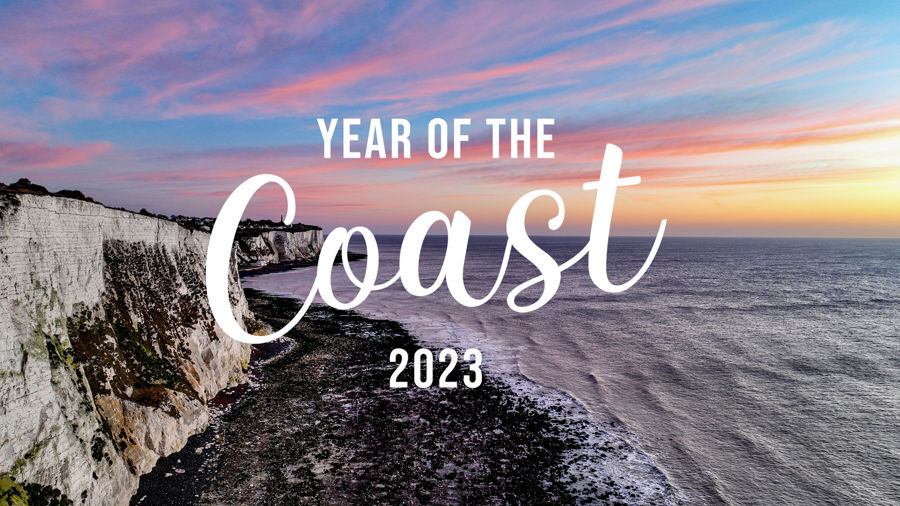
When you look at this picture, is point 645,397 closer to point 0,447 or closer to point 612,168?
point 612,168

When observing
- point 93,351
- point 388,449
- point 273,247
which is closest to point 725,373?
point 388,449

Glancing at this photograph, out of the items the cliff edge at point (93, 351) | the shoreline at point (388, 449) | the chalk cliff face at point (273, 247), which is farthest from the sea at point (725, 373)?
the chalk cliff face at point (273, 247)

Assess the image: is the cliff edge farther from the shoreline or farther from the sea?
the sea

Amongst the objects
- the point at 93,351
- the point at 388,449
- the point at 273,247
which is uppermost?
the point at 273,247

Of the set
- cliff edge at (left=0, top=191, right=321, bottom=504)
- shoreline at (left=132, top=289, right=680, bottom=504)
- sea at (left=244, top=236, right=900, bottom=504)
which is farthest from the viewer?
sea at (left=244, top=236, right=900, bottom=504)

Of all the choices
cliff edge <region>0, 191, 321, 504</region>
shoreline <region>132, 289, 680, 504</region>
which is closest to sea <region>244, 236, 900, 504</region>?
shoreline <region>132, 289, 680, 504</region>

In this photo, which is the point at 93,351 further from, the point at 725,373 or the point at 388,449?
the point at 725,373
